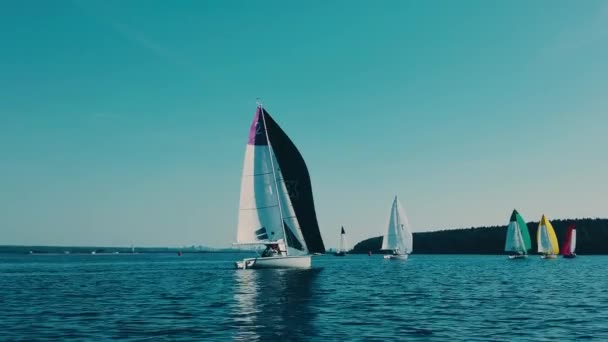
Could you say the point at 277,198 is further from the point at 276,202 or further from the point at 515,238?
the point at 515,238

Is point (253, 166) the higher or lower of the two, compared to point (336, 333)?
higher

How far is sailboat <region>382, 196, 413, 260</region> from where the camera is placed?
373 ft

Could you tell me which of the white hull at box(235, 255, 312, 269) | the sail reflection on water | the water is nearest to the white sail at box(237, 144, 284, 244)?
the white hull at box(235, 255, 312, 269)

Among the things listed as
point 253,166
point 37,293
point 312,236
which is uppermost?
point 253,166

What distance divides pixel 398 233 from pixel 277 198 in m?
60.7

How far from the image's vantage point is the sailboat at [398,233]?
114m

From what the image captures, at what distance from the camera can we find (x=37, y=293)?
40.9 metres

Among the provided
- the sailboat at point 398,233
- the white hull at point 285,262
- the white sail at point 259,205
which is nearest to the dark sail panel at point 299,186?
the white sail at point 259,205

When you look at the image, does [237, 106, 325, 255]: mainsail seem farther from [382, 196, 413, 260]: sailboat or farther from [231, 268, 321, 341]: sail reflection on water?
[382, 196, 413, 260]: sailboat

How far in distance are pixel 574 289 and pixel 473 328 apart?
24409mm

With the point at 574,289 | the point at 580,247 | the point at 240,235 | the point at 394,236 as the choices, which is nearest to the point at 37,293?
the point at 240,235

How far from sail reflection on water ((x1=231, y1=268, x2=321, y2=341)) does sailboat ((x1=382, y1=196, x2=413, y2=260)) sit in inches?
2707

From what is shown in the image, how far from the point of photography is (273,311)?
28.6 metres

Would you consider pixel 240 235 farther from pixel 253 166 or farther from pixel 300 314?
pixel 300 314
